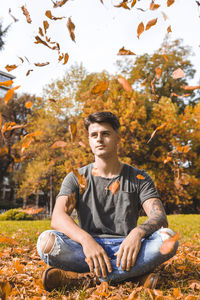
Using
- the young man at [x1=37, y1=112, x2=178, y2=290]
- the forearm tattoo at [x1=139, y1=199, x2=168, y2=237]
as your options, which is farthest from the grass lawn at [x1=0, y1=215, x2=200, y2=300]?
the forearm tattoo at [x1=139, y1=199, x2=168, y2=237]

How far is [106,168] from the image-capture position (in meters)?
2.48

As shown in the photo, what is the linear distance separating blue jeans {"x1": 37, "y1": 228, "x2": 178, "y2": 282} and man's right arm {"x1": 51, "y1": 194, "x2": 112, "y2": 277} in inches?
3.6

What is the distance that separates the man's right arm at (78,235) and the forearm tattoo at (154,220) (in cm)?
38

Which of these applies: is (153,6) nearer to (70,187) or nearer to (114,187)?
(114,187)

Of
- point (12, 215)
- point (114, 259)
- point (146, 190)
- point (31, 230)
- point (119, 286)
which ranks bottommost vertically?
point (12, 215)

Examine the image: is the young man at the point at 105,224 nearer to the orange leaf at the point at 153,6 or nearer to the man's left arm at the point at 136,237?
the man's left arm at the point at 136,237

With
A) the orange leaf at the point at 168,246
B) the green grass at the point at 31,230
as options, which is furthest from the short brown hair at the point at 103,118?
the green grass at the point at 31,230

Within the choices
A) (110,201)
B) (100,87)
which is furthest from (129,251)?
(100,87)

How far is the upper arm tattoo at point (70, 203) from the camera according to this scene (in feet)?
7.42

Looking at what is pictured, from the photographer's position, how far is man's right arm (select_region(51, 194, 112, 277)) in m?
1.83

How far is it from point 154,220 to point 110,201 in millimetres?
421

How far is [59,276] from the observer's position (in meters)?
1.93

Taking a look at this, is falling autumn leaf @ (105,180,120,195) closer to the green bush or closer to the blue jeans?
the blue jeans

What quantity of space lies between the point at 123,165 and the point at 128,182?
220mm
